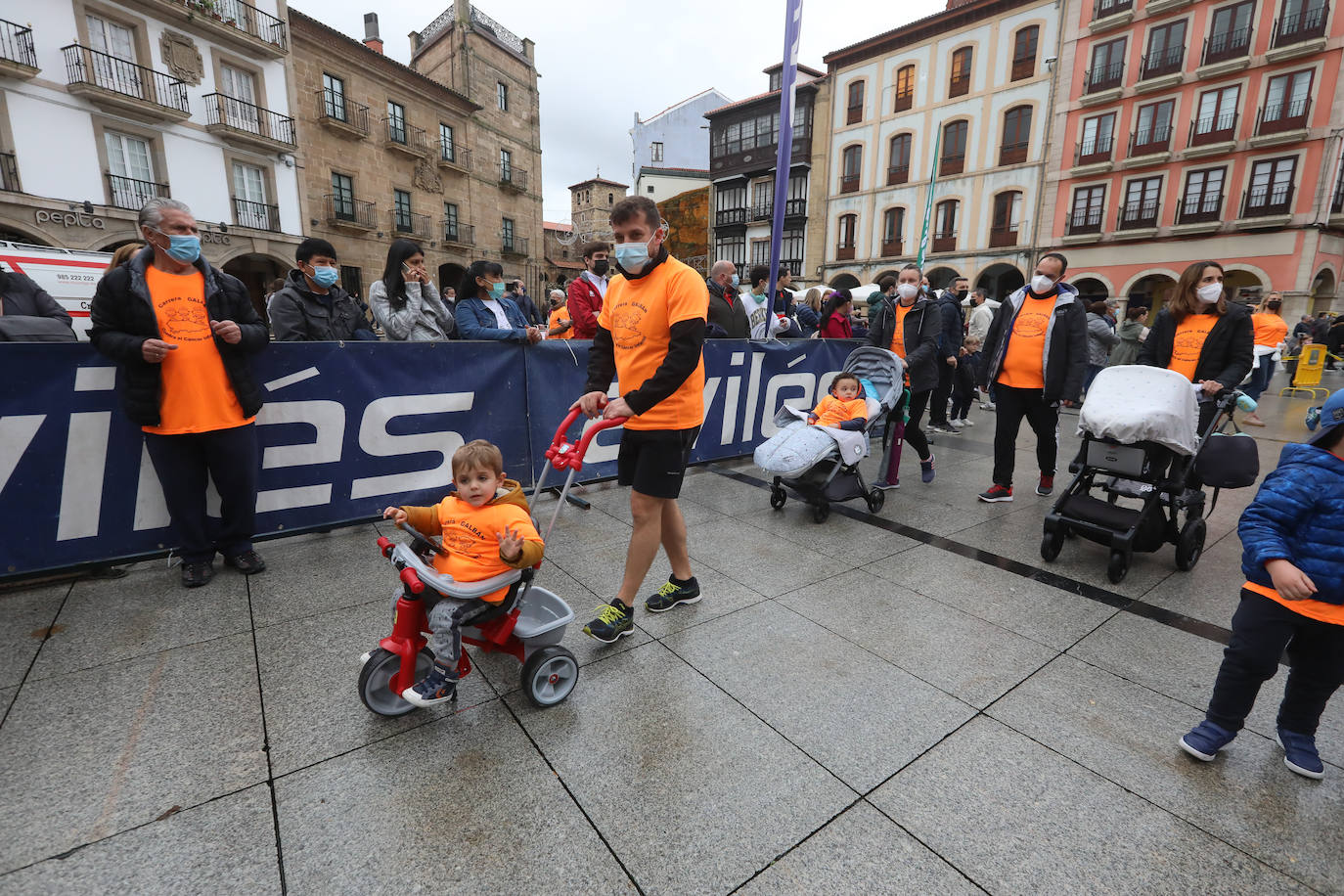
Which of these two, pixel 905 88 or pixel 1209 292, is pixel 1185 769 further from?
pixel 905 88

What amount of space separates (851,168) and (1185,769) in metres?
32.4

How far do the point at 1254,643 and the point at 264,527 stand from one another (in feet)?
16.8

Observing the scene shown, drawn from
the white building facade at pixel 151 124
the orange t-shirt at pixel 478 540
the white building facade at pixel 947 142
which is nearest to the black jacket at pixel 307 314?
the orange t-shirt at pixel 478 540

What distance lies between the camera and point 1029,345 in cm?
493

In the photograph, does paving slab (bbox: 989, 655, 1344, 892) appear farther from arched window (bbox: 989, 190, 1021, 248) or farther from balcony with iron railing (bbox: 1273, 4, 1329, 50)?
balcony with iron railing (bbox: 1273, 4, 1329, 50)

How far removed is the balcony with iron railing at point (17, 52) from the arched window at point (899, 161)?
96.9 ft

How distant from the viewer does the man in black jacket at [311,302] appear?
4188mm

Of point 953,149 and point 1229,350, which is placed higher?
point 953,149

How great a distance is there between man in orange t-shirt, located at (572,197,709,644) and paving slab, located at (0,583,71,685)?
2.53 meters

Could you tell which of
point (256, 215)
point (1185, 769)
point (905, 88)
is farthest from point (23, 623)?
point (905, 88)

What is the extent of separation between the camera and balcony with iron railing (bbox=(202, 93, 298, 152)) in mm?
18094

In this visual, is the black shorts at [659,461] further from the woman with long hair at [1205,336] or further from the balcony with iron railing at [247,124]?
the balcony with iron railing at [247,124]

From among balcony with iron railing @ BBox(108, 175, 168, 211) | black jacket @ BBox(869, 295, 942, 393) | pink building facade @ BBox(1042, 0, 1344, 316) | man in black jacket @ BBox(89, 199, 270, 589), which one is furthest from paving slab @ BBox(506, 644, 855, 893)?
pink building facade @ BBox(1042, 0, 1344, 316)

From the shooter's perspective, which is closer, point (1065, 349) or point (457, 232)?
point (1065, 349)
